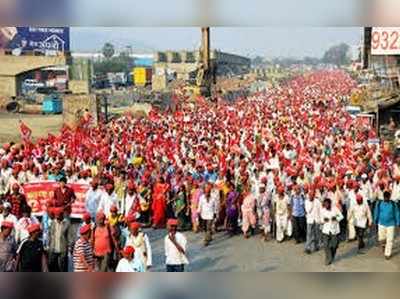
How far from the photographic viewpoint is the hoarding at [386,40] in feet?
19.1

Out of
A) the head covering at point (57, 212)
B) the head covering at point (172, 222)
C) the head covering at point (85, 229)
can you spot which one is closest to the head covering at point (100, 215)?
the head covering at point (85, 229)

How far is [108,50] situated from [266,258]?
1.84 metres

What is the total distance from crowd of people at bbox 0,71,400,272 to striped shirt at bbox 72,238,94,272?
155 millimetres

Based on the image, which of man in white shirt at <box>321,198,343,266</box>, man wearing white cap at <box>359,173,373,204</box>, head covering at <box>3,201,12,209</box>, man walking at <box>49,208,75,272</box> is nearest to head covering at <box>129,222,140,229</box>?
man walking at <box>49,208,75,272</box>

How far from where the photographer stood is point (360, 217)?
627 centimetres

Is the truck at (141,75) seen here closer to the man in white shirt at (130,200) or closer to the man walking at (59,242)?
the man in white shirt at (130,200)

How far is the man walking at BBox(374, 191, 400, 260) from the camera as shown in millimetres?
6168

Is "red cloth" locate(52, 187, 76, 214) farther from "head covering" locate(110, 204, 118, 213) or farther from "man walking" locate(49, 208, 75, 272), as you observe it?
"head covering" locate(110, 204, 118, 213)

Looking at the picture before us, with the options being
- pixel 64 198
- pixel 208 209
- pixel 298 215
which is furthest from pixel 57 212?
pixel 298 215

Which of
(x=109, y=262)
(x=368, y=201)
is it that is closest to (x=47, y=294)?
(x=109, y=262)

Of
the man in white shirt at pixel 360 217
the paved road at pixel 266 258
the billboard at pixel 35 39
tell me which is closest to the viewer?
the billboard at pixel 35 39

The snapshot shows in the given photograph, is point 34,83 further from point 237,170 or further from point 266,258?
point 266,258

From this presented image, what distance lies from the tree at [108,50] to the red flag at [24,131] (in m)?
0.77
